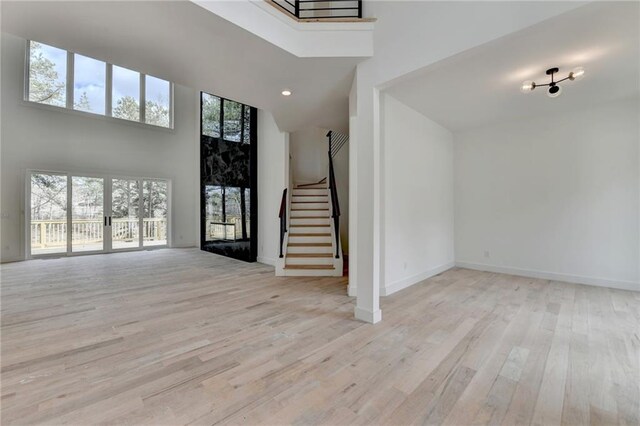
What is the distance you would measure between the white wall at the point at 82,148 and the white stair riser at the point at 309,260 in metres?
5.54

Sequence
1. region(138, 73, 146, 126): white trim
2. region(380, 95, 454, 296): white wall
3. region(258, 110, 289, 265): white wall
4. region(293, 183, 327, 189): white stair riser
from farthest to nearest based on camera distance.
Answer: region(138, 73, 146, 126): white trim, region(293, 183, 327, 189): white stair riser, region(258, 110, 289, 265): white wall, region(380, 95, 454, 296): white wall

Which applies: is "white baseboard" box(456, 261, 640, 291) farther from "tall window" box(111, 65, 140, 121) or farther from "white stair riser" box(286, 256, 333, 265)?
"tall window" box(111, 65, 140, 121)

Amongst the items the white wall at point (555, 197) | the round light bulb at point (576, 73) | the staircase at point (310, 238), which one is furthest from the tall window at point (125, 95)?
the round light bulb at point (576, 73)

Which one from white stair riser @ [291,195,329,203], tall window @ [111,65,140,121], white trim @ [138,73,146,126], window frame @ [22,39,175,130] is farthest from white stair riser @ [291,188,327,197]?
tall window @ [111,65,140,121]

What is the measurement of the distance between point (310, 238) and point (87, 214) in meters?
6.48

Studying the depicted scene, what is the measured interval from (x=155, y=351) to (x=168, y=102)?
29.2 ft

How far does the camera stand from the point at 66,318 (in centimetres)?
295

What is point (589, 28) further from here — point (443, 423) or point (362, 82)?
point (443, 423)

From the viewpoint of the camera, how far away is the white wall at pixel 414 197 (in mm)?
3932

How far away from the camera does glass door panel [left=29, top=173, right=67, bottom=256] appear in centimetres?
652

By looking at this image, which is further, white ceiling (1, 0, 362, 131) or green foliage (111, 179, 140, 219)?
green foliage (111, 179, 140, 219)

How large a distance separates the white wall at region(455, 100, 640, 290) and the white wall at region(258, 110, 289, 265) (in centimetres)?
374

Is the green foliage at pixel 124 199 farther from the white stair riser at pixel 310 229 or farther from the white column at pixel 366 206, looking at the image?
the white column at pixel 366 206

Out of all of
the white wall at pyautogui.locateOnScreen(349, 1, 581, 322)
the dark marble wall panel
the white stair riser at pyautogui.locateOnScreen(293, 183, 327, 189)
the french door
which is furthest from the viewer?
the white stair riser at pyautogui.locateOnScreen(293, 183, 327, 189)
